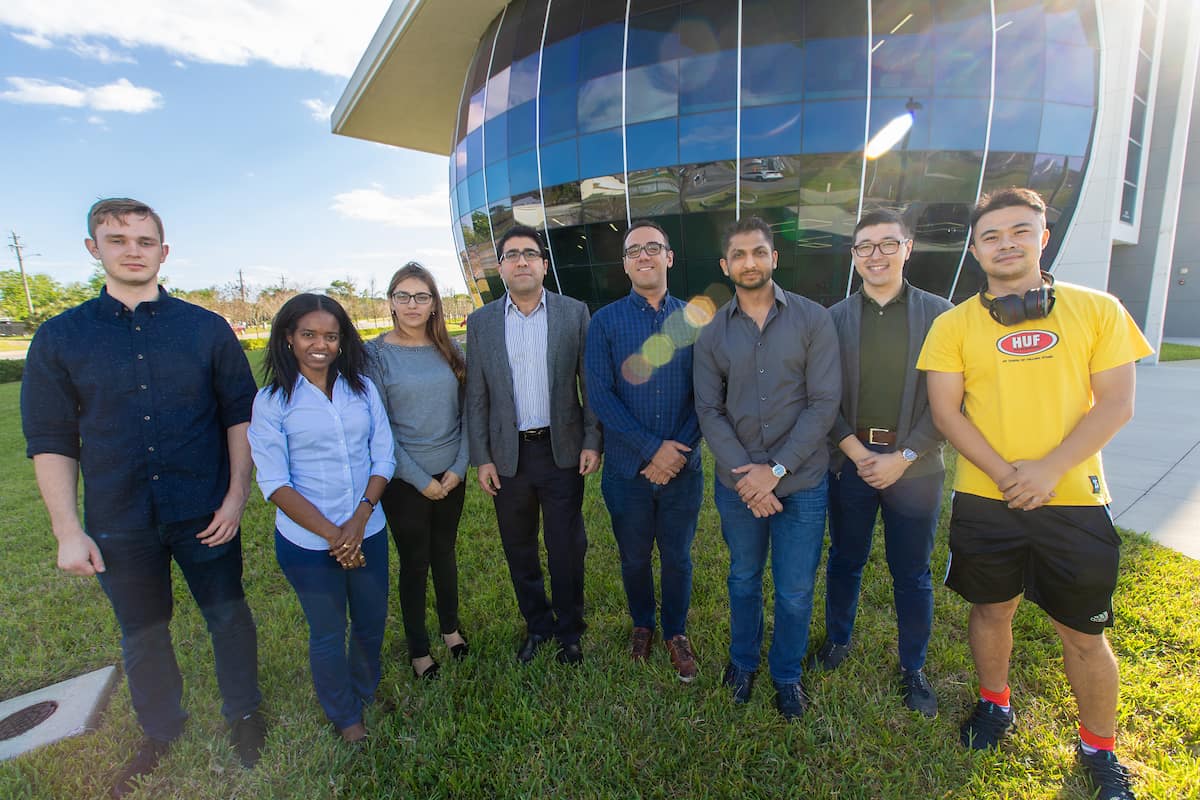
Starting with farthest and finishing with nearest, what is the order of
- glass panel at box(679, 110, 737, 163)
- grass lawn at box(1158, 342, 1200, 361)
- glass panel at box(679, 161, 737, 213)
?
grass lawn at box(1158, 342, 1200, 361) < glass panel at box(679, 161, 737, 213) < glass panel at box(679, 110, 737, 163)

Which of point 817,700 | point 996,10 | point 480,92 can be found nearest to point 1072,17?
point 996,10

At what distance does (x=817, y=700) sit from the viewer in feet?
8.88

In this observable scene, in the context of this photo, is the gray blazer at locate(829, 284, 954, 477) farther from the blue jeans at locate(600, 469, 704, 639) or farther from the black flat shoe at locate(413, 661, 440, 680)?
the black flat shoe at locate(413, 661, 440, 680)

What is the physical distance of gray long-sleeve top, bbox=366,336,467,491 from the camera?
112 inches

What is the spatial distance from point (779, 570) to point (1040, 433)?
1253 millimetres

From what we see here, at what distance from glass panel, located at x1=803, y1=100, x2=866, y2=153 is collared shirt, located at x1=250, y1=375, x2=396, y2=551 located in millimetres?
10443

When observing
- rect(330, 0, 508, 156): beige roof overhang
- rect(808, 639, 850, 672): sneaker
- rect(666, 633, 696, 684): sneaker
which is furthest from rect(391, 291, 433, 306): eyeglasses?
rect(330, 0, 508, 156): beige roof overhang

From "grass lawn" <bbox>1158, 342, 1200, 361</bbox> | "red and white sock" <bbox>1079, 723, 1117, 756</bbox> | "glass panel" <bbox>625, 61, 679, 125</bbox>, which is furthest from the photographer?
"grass lawn" <bbox>1158, 342, 1200, 361</bbox>

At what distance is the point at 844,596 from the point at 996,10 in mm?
12653

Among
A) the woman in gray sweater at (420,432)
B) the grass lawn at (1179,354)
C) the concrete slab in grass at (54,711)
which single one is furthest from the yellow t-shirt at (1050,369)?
the grass lawn at (1179,354)

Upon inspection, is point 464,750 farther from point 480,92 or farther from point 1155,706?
point 480,92

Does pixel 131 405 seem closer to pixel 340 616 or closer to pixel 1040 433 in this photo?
pixel 340 616

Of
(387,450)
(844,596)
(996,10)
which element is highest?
(996,10)

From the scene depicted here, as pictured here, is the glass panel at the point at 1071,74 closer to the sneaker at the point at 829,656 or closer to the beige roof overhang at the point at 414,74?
the beige roof overhang at the point at 414,74
